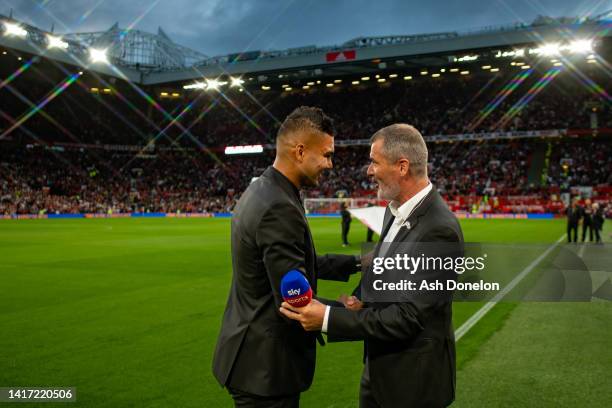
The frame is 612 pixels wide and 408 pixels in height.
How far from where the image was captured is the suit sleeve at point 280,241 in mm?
2322

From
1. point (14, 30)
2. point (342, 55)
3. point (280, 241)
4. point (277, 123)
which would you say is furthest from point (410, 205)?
point (277, 123)

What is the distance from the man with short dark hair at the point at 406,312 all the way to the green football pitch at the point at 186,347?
2.34 metres

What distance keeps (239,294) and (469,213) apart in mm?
44332

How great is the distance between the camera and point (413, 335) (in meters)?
2.32

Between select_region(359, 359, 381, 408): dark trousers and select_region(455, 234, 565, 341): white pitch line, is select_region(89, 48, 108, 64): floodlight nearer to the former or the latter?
select_region(455, 234, 565, 341): white pitch line

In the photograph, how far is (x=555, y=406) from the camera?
4523 millimetres

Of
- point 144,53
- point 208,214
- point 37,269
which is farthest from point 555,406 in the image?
point 144,53

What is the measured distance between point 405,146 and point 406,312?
798 millimetres

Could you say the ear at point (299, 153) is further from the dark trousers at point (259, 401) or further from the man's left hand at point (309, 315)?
the dark trousers at point (259, 401)

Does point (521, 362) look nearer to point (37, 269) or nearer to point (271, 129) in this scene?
point (37, 269)

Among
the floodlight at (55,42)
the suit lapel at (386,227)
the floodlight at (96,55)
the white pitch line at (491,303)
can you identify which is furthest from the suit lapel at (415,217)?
the floodlight at (96,55)

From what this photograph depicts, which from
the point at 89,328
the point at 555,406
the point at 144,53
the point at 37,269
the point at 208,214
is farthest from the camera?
the point at 144,53

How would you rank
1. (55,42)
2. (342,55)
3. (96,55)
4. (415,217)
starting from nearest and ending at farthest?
(415,217), (55,42), (342,55), (96,55)

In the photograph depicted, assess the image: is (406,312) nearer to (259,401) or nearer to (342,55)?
(259,401)
